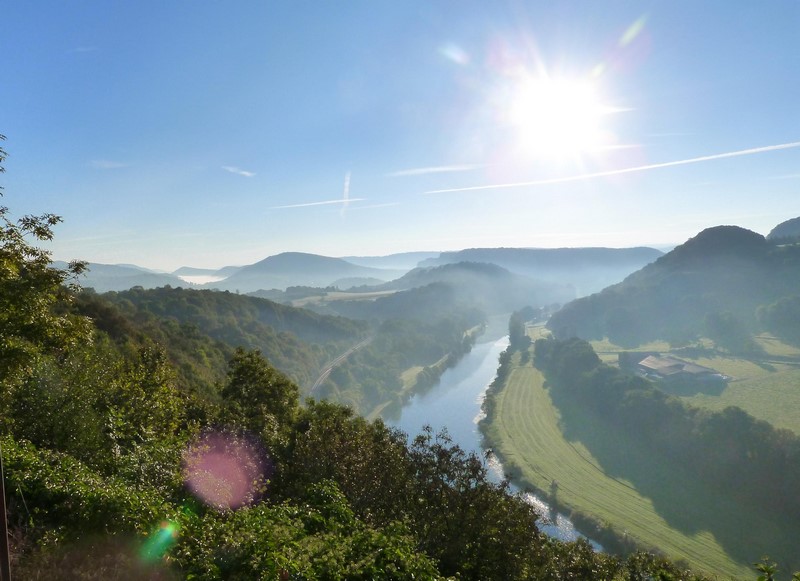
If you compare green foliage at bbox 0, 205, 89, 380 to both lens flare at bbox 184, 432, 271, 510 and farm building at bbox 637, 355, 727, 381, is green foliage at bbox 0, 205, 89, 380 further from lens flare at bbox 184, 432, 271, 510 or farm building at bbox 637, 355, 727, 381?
farm building at bbox 637, 355, 727, 381

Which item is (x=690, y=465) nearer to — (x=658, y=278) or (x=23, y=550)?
(x=23, y=550)

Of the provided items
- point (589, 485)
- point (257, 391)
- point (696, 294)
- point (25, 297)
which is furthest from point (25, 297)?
point (696, 294)

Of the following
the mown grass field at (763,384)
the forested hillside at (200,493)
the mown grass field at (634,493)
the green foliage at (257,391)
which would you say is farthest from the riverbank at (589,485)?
the forested hillside at (200,493)

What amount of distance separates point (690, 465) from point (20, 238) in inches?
2448

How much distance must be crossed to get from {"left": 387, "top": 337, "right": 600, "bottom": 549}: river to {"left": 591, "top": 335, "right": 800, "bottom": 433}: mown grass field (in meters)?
32.4

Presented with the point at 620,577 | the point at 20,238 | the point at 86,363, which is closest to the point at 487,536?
the point at 620,577

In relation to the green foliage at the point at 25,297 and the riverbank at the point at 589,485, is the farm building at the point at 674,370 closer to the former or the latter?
the riverbank at the point at 589,485

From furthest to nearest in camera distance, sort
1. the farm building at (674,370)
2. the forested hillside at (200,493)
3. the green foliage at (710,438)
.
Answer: the farm building at (674,370) < the green foliage at (710,438) < the forested hillside at (200,493)

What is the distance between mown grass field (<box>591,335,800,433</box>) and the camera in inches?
2381

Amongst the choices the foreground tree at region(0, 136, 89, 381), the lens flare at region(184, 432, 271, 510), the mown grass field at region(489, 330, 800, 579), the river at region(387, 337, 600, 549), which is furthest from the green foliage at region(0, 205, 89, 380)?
the mown grass field at region(489, 330, 800, 579)

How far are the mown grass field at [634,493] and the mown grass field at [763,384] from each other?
65.8 feet

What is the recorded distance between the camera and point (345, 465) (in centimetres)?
1352

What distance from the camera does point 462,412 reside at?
6988 centimetres

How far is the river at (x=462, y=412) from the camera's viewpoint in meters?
40.6
